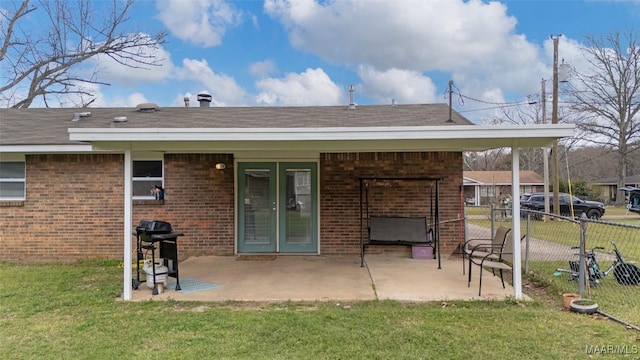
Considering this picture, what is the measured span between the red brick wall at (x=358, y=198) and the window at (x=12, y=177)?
6103mm

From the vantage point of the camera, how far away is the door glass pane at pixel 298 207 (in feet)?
27.5

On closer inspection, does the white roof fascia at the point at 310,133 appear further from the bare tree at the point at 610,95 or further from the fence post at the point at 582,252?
the bare tree at the point at 610,95

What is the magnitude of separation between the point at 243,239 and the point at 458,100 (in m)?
6.42

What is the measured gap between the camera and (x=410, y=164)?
27.0 feet

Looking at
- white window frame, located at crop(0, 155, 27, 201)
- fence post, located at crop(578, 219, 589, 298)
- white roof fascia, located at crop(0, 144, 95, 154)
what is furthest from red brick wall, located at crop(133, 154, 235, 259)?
fence post, located at crop(578, 219, 589, 298)

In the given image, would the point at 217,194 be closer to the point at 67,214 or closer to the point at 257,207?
the point at 257,207

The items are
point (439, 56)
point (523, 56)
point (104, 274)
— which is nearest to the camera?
point (104, 274)

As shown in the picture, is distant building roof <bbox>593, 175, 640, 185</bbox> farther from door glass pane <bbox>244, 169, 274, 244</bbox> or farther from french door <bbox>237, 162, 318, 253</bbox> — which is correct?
door glass pane <bbox>244, 169, 274, 244</bbox>

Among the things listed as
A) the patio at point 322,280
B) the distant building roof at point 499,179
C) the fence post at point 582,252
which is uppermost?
the distant building roof at point 499,179

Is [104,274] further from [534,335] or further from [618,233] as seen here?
[618,233]

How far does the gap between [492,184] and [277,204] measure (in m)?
34.1

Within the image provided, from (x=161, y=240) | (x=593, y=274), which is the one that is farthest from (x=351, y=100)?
(x=593, y=274)

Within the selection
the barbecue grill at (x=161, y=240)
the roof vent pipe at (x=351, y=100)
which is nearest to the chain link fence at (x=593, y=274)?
the roof vent pipe at (x=351, y=100)

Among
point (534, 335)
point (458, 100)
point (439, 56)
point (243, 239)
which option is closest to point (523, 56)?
point (439, 56)
